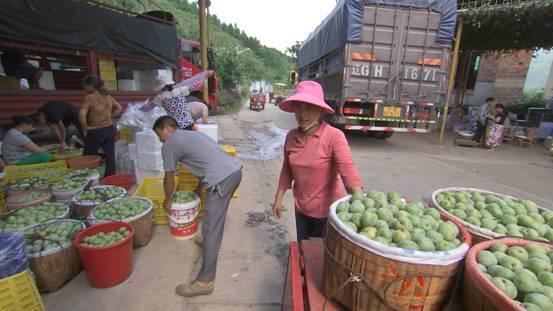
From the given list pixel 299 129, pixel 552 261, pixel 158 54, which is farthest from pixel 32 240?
pixel 158 54

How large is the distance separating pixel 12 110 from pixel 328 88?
7969 mm

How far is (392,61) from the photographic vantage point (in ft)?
24.1

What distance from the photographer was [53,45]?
17.8ft

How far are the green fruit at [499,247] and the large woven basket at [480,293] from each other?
0.16 ft

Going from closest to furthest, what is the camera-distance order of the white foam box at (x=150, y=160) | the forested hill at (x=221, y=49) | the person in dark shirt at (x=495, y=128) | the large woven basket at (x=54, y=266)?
the large woven basket at (x=54, y=266), the white foam box at (x=150, y=160), the person in dark shirt at (x=495, y=128), the forested hill at (x=221, y=49)

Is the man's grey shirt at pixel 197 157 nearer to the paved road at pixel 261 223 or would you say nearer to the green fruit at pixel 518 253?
the paved road at pixel 261 223

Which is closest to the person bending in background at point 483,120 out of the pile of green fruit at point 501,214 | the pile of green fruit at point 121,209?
the pile of green fruit at point 501,214

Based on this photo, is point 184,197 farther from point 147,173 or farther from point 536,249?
point 536,249

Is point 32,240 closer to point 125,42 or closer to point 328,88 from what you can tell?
point 125,42

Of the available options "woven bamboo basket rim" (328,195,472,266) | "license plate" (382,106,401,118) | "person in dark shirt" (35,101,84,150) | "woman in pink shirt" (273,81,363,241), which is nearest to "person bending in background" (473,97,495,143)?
"license plate" (382,106,401,118)

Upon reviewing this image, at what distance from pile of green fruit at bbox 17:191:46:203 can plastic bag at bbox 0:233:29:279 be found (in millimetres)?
1362

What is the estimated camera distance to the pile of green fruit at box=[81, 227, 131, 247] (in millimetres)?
2457

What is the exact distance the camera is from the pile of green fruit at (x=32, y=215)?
259cm

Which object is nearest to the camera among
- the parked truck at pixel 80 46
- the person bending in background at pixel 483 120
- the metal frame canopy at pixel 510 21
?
the parked truck at pixel 80 46
